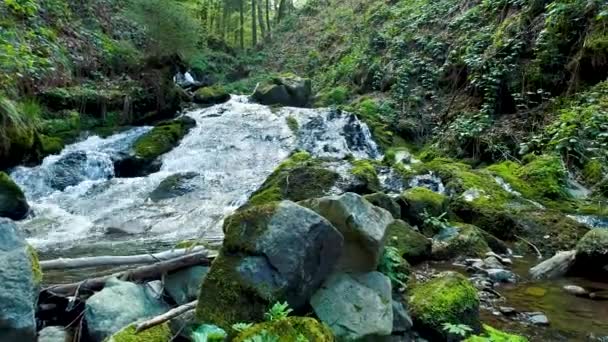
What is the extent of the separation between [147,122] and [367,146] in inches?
261

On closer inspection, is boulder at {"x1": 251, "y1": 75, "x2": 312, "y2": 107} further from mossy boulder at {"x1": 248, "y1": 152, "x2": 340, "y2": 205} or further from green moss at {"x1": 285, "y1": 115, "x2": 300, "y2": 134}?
mossy boulder at {"x1": 248, "y1": 152, "x2": 340, "y2": 205}

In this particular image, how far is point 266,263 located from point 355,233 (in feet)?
2.60

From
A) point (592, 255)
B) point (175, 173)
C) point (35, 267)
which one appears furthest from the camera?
point (175, 173)

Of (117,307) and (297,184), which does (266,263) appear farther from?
(297,184)

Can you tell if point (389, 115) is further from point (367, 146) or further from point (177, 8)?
point (177, 8)

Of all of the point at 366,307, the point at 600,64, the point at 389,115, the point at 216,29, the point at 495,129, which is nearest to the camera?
the point at 366,307

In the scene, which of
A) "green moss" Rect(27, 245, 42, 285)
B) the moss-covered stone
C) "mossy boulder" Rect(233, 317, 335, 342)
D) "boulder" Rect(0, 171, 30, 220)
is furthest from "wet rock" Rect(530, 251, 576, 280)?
the moss-covered stone

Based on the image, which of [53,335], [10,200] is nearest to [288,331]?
[53,335]

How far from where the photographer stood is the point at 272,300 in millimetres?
3365

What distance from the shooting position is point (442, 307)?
399 cm

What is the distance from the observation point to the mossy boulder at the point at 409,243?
6074mm

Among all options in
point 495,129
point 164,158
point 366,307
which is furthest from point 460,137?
point 366,307

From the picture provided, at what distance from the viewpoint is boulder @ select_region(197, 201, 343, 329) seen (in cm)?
335

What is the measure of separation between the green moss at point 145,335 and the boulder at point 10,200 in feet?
21.9
